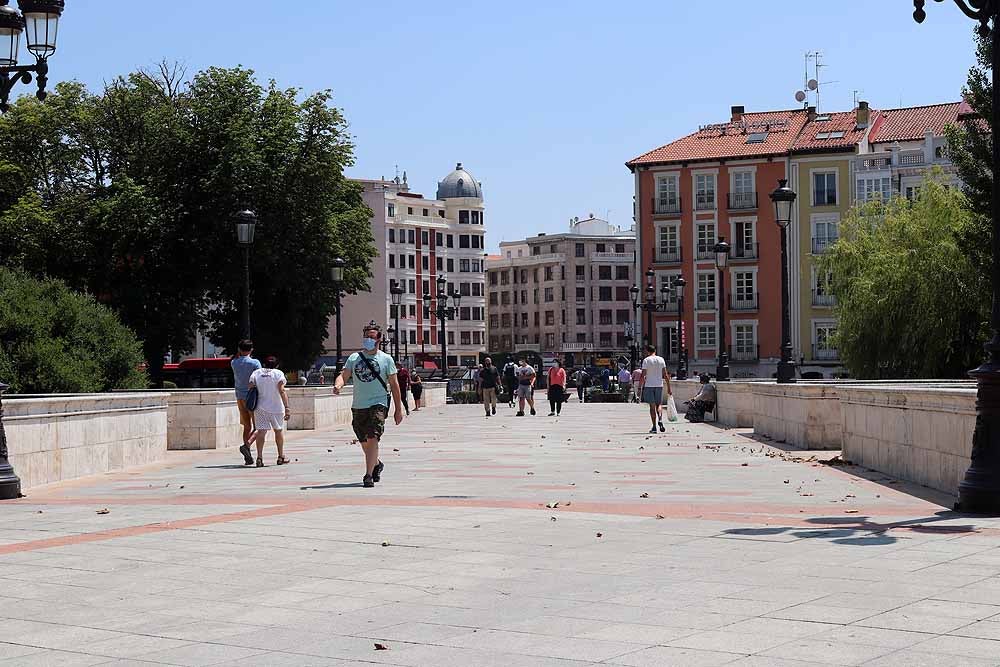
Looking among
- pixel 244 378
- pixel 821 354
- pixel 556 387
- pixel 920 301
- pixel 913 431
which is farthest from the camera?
pixel 821 354

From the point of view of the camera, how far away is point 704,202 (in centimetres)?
9019

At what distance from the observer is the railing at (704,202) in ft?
295

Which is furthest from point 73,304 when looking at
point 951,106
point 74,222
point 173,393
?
point 951,106

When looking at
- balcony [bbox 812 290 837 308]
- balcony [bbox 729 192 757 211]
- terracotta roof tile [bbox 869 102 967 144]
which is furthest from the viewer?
balcony [bbox 729 192 757 211]

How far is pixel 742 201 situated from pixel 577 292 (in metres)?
59.3

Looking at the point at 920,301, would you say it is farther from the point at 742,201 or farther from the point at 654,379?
the point at 742,201

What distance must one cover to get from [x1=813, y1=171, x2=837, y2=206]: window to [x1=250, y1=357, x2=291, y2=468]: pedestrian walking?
230 feet

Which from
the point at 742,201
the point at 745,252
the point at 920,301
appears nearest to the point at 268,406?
the point at 920,301

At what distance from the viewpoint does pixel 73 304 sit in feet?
92.7

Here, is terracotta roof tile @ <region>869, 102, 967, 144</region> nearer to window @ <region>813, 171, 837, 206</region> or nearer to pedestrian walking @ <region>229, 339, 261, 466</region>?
window @ <region>813, 171, 837, 206</region>

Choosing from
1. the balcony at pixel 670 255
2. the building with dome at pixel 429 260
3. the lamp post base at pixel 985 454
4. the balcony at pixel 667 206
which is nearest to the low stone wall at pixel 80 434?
the lamp post base at pixel 985 454

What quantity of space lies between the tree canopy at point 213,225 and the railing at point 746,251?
40.1 m

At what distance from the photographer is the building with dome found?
13162 cm

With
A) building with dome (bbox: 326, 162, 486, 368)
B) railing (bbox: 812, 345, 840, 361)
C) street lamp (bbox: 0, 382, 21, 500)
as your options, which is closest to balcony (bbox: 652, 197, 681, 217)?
railing (bbox: 812, 345, 840, 361)
